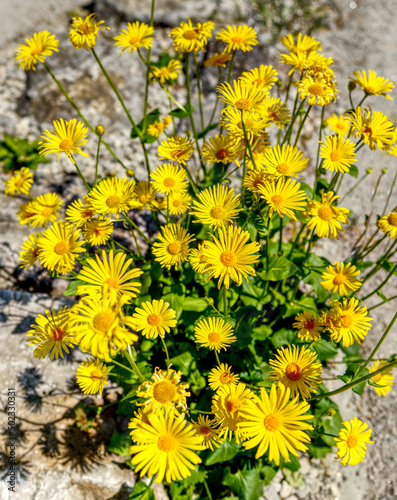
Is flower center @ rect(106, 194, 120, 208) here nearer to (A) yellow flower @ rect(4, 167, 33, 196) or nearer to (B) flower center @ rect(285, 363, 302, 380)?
(A) yellow flower @ rect(4, 167, 33, 196)

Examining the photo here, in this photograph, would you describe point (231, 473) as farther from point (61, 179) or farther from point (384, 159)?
point (384, 159)

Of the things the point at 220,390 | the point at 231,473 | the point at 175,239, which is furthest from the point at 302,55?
the point at 231,473

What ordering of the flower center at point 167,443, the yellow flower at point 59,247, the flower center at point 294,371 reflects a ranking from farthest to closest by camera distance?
the yellow flower at point 59,247 → the flower center at point 294,371 → the flower center at point 167,443

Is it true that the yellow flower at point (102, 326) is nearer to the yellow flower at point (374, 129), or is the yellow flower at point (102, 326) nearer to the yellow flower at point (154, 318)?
the yellow flower at point (154, 318)

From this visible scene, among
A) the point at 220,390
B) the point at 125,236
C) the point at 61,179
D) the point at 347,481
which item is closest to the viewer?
the point at 220,390

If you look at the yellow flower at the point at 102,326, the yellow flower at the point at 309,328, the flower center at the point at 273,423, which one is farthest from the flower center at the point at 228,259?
the flower center at the point at 273,423

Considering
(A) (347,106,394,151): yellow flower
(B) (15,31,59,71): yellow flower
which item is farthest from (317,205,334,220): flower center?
(B) (15,31,59,71): yellow flower
